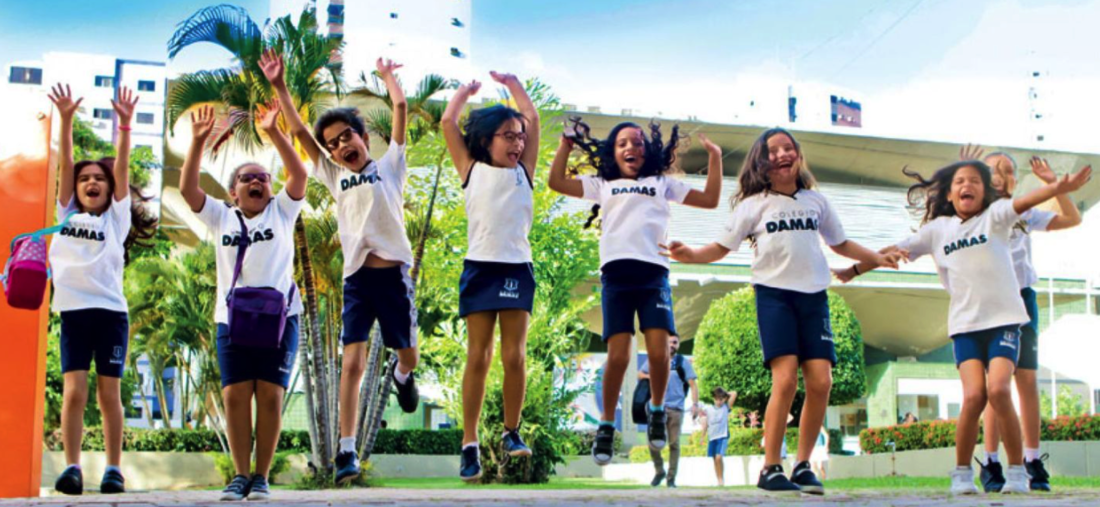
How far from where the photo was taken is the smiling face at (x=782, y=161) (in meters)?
7.90

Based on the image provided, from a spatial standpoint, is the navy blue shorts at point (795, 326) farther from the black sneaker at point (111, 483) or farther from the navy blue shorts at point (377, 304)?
the black sneaker at point (111, 483)

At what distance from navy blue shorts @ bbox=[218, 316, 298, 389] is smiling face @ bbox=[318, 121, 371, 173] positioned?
1.06 metres

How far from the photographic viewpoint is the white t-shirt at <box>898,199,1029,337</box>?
314 inches

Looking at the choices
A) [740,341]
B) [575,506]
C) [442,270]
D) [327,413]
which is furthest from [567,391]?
[575,506]

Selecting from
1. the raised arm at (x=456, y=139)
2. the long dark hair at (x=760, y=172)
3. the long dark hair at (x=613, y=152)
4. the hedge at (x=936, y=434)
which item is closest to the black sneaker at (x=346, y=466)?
the raised arm at (x=456, y=139)

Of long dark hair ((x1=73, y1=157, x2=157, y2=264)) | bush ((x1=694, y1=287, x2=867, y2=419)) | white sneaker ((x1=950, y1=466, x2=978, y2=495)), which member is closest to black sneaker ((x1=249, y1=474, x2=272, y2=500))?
long dark hair ((x1=73, y1=157, x2=157, y2=264))

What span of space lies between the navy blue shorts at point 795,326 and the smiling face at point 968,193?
50.1 inches

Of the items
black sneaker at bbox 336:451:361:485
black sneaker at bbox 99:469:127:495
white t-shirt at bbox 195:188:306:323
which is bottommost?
black sneaker at bbox 99:469:127:495

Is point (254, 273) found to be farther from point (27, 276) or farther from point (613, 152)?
point (613, 152)

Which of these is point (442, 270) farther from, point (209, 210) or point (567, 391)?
point (209, 210)

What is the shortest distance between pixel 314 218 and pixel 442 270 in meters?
2.83

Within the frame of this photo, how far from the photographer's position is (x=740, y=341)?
27.5 meters

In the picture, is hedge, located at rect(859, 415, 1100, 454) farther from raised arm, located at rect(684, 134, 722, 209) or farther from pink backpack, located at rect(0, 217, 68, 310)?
pink backpack, located at rect(0, 217, 68, 310)

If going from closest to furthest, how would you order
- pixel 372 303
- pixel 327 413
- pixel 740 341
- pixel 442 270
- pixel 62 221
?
pixel 372 303 < pixel 62 221 < pixel 327 413 < pixel 442 270 < pixel 740 341
